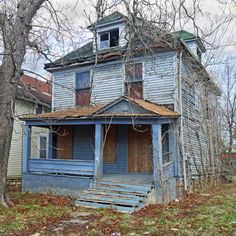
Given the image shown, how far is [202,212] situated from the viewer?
8.25 meters

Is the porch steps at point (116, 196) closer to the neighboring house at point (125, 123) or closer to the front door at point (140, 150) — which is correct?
the neighboring house at point (125, 123)

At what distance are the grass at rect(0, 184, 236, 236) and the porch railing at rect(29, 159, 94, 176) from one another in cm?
162

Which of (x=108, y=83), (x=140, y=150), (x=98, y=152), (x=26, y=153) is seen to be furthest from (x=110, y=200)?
(x=108, y=83)

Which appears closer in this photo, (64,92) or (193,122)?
(193,122)

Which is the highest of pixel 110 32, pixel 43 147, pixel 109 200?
pixel 110 32

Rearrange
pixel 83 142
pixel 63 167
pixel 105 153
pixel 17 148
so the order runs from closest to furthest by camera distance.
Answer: pixel 63 167 < pixel 105 153 < pixel 83 142 < pixel 17 148

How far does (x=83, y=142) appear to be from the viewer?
14.4 m

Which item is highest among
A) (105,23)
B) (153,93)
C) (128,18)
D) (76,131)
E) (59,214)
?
(105,23)

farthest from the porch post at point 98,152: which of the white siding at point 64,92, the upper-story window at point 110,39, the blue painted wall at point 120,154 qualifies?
the upper-story window at point 110,39

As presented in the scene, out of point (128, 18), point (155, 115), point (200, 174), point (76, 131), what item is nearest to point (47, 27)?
point (128, 18)

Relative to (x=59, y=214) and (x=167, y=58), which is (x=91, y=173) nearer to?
(x=59, y=214)

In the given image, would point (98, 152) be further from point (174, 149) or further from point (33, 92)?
point (33, 92)

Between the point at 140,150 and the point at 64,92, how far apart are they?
5.10 metres

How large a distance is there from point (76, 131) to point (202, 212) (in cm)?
795
